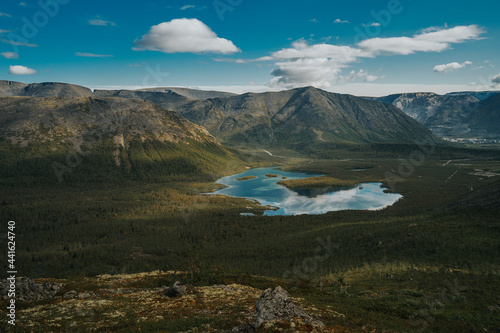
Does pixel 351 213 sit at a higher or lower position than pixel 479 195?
lower

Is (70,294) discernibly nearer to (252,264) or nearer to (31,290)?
(31,290)

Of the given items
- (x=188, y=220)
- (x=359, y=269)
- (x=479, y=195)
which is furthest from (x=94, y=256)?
(x=479, y=195)

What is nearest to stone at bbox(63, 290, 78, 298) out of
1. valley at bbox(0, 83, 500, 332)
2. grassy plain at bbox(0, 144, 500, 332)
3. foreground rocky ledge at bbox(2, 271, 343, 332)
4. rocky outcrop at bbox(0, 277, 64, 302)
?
foreground rocky ledge at bbox(2, 271, 343, 332)

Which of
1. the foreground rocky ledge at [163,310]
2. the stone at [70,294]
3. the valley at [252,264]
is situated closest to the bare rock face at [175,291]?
the foreground rocky ledge at [163,310]

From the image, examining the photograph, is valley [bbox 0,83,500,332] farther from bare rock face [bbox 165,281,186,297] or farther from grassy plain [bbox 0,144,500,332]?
bare rock face [bbox 165,281,186,297]

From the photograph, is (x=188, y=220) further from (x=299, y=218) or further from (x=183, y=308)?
(x=183, y=308)

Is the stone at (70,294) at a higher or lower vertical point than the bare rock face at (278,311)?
lower

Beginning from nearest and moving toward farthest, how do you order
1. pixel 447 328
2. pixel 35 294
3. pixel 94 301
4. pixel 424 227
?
pixel 447 328, pixel 94 301, pixel 35 294, pixel 424 227

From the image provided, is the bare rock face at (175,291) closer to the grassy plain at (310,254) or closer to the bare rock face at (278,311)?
the grassy plain at (310,254)

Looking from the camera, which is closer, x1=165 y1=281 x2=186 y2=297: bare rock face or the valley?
the valley
